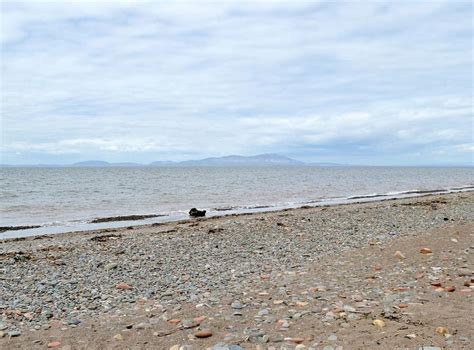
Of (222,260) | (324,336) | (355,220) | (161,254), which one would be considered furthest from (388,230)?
(324,336)

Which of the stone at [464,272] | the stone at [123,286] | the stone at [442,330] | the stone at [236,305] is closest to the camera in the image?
the stone at [442,330]

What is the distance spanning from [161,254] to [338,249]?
525 centimetres

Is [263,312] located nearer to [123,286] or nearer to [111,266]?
[123,286]

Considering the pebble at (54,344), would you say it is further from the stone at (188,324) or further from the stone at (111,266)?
the stone at (111,266)

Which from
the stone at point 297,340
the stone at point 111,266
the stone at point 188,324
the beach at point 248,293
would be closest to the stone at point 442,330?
the beach at point 248,293

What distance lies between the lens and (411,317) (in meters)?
6.53

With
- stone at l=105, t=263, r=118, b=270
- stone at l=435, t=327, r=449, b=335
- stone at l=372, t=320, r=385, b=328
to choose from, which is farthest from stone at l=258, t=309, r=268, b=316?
stone at l=105, t=263, r=118, b=270

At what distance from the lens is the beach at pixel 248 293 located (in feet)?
20.5

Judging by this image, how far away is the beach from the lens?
6.26 meters

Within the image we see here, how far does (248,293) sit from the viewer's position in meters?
8.55

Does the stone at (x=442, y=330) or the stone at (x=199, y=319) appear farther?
the stone at (x=199, y=319)

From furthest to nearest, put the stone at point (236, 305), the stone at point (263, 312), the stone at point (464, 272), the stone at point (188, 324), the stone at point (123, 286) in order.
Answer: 1. the stone at point (123, 286)
2. the stone at point (464, 272)
3. the stone at point (236, 305)
4. the stone at point (263, 312)
5. the stone at point (188, 324)

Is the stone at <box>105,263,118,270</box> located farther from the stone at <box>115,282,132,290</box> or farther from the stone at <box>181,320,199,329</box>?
the stone at <box>181,320,199,329</box>

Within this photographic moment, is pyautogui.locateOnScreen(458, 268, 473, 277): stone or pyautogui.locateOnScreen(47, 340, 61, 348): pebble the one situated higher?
pyautogui.locateOnScreen(458, 268, 473, 277): stone
